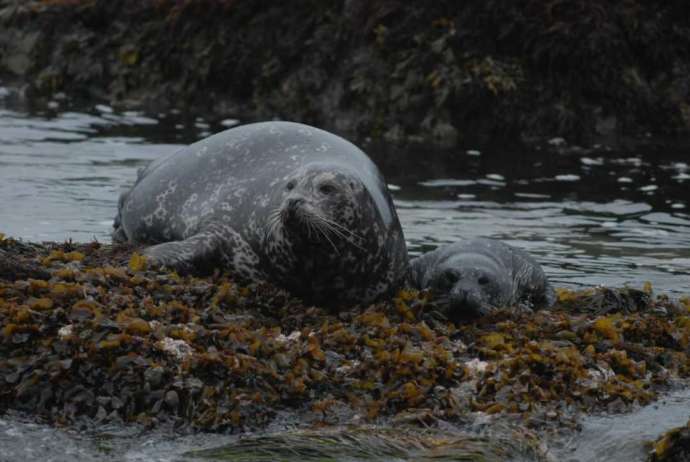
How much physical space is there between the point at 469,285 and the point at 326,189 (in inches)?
39.1

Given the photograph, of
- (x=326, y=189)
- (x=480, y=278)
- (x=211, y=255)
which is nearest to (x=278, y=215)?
(x=326, y=189)

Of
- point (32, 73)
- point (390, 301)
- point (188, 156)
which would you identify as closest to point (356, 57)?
point (32, 73)

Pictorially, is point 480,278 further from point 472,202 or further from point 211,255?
point 472,202

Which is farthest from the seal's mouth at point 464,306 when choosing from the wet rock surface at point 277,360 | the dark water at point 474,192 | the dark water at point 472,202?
the dark water at point 474,192

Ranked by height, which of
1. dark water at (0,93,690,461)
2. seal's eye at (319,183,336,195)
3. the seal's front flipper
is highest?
seal's eye at (319,183,336,195)

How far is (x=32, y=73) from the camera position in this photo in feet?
63.3

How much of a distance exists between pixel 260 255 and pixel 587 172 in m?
7.43

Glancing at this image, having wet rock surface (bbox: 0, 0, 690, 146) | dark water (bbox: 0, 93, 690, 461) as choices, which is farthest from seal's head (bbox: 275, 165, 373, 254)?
wet rock surface (bbox: 0, 0, 690, 146)

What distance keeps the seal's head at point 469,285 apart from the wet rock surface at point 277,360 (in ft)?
0.70

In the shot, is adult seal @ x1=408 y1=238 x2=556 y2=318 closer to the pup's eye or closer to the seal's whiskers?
the seal's whiskers

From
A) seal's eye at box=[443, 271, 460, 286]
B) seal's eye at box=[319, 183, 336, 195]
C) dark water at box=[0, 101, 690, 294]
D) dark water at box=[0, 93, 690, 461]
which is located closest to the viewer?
dark water at box=[0, 93, 690, 461]

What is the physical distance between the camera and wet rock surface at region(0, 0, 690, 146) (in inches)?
605

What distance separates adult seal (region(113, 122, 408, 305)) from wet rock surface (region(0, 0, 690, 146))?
7.65 meters

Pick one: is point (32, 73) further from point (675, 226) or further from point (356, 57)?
point (675, 226)
